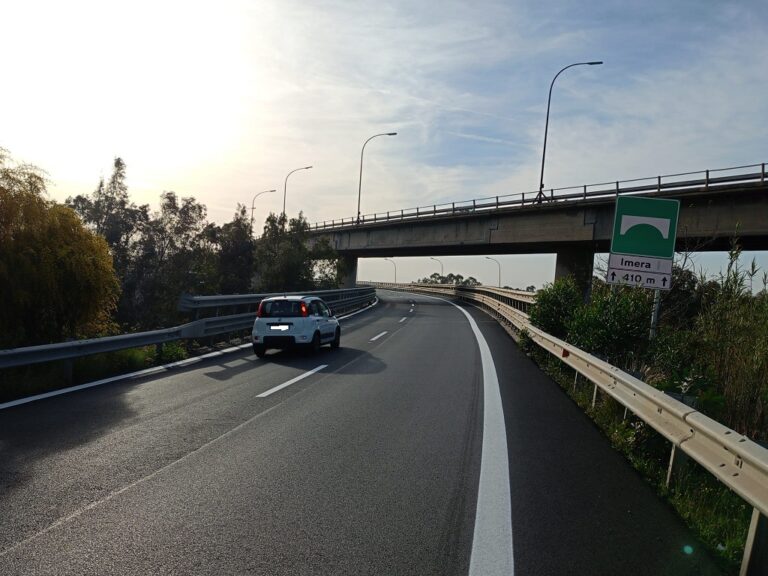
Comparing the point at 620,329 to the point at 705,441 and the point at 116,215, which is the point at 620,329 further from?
the point at 116,215

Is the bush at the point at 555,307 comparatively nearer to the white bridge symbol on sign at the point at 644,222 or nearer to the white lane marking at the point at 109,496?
the white bridge symbol on sign at the point at 644,222

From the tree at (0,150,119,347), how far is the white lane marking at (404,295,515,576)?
8.11 m

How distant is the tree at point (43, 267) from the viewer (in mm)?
10664

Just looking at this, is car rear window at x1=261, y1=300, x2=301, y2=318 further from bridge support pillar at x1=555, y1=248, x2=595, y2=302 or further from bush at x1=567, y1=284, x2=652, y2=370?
bridge support pillar at x1=555, y1=248, x2=595, y2=302

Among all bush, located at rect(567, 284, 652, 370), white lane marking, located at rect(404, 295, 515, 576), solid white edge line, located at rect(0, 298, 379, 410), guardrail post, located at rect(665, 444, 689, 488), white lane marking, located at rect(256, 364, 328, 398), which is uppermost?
bush, located at rect(567, 284, 652, 370)

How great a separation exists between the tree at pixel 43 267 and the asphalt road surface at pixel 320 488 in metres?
3.04

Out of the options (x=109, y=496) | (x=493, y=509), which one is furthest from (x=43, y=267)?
(x=493, y=509)

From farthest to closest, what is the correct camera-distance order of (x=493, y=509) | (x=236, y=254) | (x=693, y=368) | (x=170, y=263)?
(x=236, y=254) → (x=170, y=263) → (x=693, y=368) → (x=493, y=509)

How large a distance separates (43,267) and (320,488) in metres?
8.39

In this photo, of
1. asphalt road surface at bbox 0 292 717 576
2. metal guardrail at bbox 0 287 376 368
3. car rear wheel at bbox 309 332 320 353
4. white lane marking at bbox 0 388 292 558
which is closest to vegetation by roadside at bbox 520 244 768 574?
asphalt road surface at bbox 0 292 717 576

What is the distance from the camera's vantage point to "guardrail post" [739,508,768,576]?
341 centimetres

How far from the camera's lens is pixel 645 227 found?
1090cm

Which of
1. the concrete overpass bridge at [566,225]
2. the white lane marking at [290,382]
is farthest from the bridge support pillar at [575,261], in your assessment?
the white lane marking at [290,382]

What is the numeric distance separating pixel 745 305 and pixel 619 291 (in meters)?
2.50
